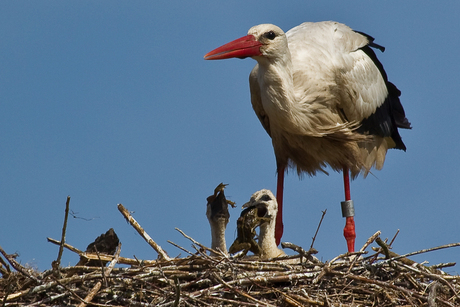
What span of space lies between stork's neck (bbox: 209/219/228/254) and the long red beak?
124 centimetres

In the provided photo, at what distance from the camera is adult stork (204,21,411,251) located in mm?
6020

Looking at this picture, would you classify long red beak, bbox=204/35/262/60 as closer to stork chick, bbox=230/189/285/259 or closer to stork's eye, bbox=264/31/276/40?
stork's eye, bbox=264/31/276/40

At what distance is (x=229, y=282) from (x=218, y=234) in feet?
3.57

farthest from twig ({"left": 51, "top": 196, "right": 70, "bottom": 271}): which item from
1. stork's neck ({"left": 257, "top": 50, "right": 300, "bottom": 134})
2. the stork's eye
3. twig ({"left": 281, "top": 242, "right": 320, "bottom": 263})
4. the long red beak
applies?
the stork's eye

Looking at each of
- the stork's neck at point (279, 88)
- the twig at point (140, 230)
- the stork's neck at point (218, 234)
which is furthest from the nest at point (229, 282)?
the stork's neck at point (279, 88)

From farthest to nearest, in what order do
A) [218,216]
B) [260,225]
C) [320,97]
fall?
[320,97]
[260,225]
[218,216]

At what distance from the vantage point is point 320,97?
21.1ft

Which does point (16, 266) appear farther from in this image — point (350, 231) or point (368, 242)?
point (350, 231)

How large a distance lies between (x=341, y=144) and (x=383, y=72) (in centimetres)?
110

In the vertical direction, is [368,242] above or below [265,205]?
below

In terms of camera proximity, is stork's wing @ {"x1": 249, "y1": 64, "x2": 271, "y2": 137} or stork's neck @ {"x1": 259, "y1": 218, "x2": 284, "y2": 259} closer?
stork's neck @ {"x1": 259, "y1": 218, "x2": 284, "y2": 259}

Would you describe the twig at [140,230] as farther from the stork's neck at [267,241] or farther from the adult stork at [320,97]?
the adult stork at [320,97]

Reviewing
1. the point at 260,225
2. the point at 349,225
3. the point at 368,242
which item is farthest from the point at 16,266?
the point at 349,225

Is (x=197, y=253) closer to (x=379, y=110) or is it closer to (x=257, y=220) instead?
(x=257, y=220)
